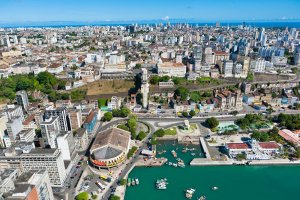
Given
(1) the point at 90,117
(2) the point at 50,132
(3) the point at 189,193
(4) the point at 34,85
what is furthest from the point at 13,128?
(3) the point at 189,193

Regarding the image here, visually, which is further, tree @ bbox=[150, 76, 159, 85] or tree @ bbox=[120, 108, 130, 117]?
tree @ bbox=[150, 76, 159, 85]

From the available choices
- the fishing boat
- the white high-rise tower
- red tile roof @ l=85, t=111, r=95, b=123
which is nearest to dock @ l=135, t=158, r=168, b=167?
the fishing boat

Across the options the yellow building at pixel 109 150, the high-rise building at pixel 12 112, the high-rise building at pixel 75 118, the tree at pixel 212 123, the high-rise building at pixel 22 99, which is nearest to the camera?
the yellow building at pixel 109 150

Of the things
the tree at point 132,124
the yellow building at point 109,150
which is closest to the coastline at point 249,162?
the yellow building at point 109,150

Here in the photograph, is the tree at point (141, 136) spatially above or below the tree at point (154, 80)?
below

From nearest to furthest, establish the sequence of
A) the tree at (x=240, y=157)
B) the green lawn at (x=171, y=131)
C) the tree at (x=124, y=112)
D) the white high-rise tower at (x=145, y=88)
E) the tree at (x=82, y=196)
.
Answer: the tree at (x=82, y=196), the tree at (x=240, y=157), the green lawn at (x=171, y=131), the tree at (x=124, y=112), the white high-rise tower at (x=145, y=88)

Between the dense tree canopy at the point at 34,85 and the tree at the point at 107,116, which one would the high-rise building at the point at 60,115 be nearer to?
the tree at the point at 107,116

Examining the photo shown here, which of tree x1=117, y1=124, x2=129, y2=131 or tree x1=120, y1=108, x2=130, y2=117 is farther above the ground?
tree x1=120, y1=108, x2=130, y2=117

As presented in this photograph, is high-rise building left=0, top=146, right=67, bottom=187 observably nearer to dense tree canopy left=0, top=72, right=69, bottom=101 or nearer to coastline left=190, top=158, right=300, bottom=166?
coastline left=190, top=158, right=300, bottom=166

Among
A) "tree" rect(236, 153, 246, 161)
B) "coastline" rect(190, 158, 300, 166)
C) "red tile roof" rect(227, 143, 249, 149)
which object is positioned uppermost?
"red tile roof" rect(227, 143, 249, 149)

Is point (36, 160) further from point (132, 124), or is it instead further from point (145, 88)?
point (145, 88)

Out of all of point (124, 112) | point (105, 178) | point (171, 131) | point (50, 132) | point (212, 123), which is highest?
point (50, 132)
